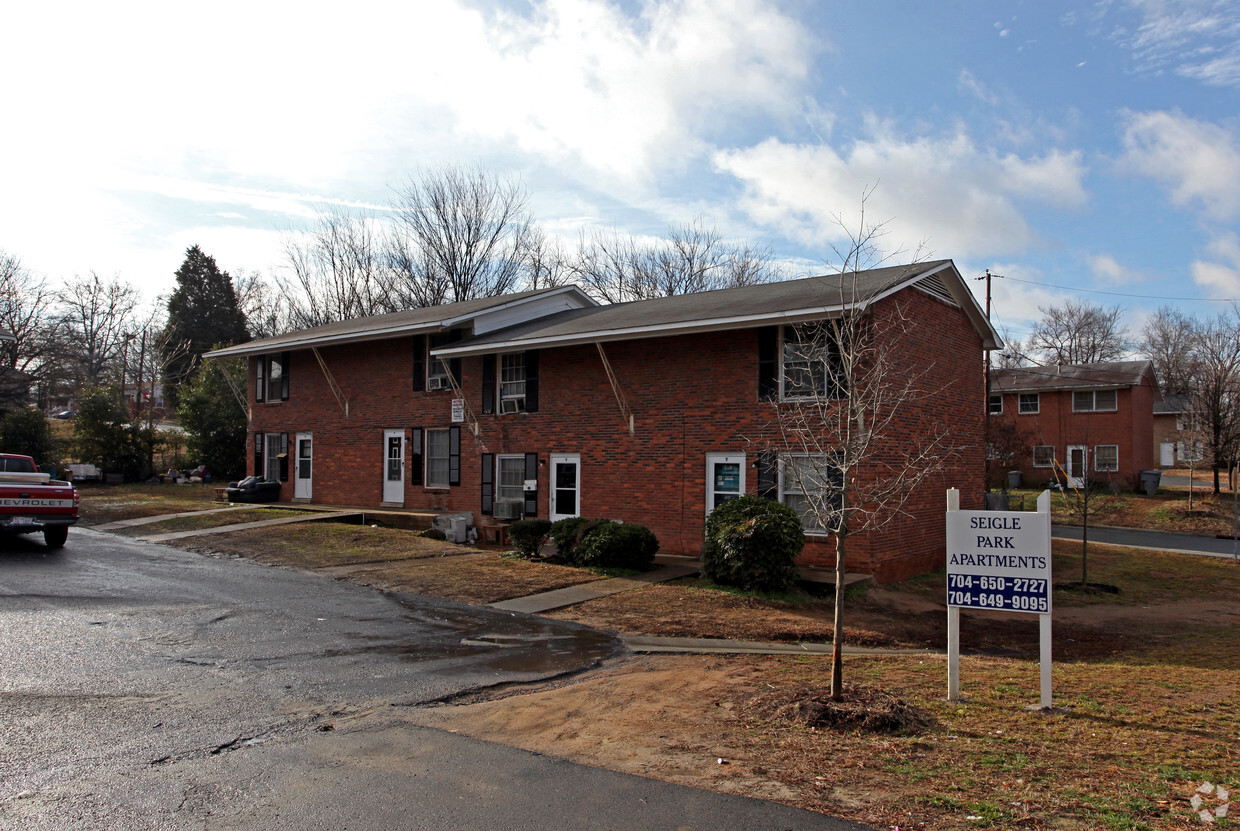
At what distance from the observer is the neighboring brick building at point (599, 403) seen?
1625 centimetres

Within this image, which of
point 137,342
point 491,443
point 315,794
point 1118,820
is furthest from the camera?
point 137,342

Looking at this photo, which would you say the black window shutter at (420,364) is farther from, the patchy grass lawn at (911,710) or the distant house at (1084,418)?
the distant house at (1084,418)

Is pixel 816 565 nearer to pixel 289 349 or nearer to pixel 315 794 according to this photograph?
pixel 315 794

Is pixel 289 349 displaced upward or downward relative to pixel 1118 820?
upward

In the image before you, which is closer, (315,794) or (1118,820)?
(1118,820)

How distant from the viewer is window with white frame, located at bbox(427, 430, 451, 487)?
875 inches

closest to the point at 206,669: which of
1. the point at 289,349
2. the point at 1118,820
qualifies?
the point at 1118,820

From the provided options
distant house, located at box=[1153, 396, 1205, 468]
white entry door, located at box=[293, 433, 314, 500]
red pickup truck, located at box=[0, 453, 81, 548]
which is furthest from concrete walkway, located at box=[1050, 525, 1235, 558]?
distant house, located at box=[1153, 396, 1205, 468]

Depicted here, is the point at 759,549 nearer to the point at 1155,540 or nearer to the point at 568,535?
the point at 568,535

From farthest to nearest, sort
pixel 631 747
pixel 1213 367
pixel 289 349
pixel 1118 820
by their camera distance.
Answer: pixel 1213 367, pixel 289 349, pixel 631 747, pixel 1118 820

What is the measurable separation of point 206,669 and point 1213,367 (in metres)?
36.9

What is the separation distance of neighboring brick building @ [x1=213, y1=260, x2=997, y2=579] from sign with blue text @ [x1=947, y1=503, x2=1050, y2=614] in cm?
685

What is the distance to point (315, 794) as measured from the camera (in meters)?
4.91

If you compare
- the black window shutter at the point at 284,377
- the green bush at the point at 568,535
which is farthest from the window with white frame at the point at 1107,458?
the black window shutter at the point at 284,377
